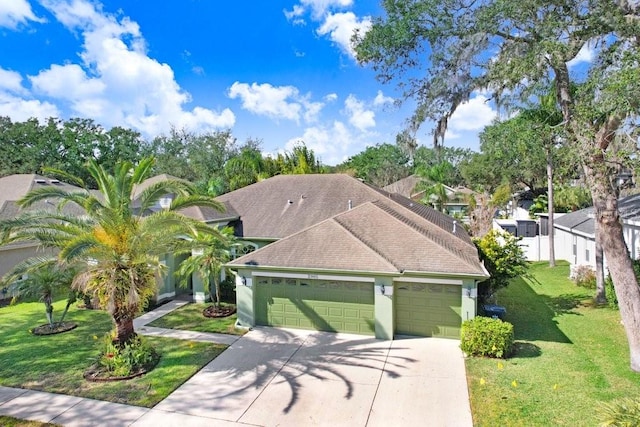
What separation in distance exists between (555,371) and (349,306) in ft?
19.5

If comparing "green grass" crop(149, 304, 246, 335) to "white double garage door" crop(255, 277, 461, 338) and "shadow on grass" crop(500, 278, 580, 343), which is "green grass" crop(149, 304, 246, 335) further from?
"shadow on grass" crop(500, 278, 580, 343)

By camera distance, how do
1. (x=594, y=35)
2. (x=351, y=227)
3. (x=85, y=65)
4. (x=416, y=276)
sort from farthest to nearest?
(x=85, y=65) → (x=351, y=227) → (x=416, y=276) → (x=594, y=35)

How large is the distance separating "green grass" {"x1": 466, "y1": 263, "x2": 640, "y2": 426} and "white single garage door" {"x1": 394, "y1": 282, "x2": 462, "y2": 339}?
165 centimetres

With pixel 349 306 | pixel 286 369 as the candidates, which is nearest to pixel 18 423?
pixel 286 369

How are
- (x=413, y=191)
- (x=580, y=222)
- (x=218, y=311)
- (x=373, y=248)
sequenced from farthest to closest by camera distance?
(x=413, y=191) → (x=580, y=222) → (x=218, y=311) → (x=373, y=248)

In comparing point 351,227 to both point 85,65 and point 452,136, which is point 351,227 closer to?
point 452,136

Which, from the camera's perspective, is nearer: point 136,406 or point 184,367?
point 136,406

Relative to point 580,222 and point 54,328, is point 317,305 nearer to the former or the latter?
point 54,328

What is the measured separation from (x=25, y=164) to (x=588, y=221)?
52775 millimetres

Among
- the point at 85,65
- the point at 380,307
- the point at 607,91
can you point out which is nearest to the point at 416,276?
the point at 380,307

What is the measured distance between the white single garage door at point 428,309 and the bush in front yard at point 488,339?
115cm

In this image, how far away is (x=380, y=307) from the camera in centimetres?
1257

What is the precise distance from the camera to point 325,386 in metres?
9.70

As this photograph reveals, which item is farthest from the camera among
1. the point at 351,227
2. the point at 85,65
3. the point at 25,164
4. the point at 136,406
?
the point at 25,164
